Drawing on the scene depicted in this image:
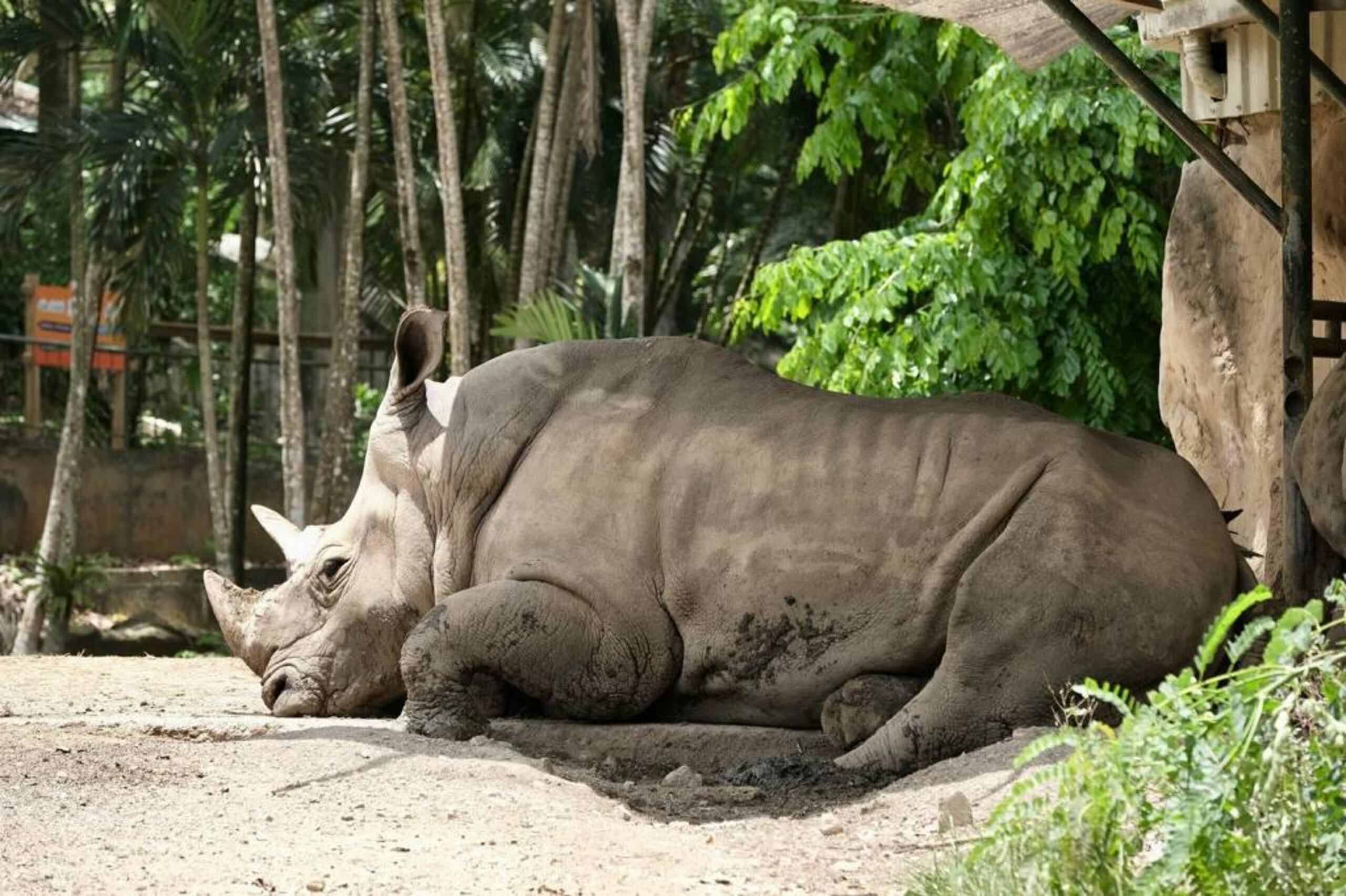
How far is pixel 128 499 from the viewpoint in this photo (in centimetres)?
2342

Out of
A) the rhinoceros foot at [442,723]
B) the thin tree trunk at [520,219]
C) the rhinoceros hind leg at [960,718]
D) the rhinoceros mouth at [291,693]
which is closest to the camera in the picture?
the rhinoceros hind leg at [960,718]

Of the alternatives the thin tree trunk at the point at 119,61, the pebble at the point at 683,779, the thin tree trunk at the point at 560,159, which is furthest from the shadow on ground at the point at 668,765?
the thin tree trunk at the point at 119,61

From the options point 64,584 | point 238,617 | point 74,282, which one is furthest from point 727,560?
point 74,282

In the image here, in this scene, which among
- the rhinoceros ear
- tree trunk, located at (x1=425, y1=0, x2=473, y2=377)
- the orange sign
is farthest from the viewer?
the orange sign

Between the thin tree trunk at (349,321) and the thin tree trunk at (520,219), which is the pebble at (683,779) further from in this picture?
the thin tree trunk at (520,219)

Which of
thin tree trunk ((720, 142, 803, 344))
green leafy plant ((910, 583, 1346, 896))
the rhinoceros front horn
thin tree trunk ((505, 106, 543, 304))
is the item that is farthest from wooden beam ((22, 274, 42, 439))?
green leafy plant ((910, 583, 1346, 896))

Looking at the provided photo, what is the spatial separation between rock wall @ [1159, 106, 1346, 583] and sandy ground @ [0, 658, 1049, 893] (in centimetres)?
340

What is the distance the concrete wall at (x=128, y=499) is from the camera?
2277 cm

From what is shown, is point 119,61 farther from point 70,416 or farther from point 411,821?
point 411,821

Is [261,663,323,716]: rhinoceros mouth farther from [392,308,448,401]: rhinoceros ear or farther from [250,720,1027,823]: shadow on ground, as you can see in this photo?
[392,308,448,401]: rhinoceros ear

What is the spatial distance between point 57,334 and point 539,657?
18.4 meters

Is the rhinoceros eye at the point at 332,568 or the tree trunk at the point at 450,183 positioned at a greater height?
the tree trunk at the point at 450,183

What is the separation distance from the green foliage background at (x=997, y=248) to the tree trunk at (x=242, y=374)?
18.4ft

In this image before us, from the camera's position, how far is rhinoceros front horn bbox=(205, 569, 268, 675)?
856 centimetres
